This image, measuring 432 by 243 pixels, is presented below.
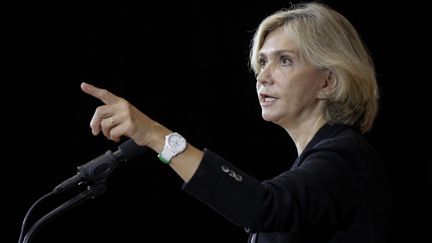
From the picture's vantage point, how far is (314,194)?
1.24 metres

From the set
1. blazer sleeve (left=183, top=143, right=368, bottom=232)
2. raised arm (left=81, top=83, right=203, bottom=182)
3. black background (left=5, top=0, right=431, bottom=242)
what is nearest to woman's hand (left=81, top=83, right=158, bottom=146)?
raised arm (left=81, top=83, right=203, bottom=182)

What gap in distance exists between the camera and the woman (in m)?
1.19

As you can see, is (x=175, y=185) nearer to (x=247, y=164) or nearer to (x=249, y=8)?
(x=247, y=164)

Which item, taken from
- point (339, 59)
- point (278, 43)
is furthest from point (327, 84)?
point (278, 43)

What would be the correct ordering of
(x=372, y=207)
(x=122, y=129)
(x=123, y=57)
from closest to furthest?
1. (x=122, y=129)
2. (x=372, y=207)
3. (x=123, y=57)

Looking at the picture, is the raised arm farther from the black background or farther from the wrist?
the black background

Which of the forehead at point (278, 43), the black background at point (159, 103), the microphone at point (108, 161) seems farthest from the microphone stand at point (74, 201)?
the black background at point (159, 103)

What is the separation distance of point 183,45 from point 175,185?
78cm

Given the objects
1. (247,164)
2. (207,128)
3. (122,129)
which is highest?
(122,129)

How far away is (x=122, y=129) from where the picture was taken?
1162 millimetres

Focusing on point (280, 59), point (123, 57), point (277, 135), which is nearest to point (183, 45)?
point (123, 57)

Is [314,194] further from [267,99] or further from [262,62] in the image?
[262,62]

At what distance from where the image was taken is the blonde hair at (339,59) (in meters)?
1.71

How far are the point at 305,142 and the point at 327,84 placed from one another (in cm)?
18
